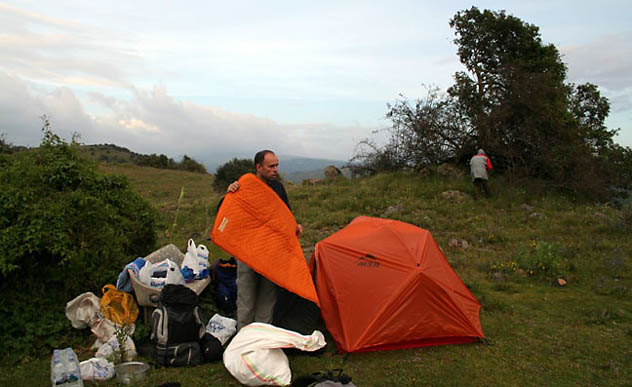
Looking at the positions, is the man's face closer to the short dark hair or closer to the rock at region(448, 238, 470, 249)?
the short dark hair

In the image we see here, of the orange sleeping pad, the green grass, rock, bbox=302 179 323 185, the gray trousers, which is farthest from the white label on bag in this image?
rock, bbox=302 179 323 185

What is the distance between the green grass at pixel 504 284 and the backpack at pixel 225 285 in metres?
0.17

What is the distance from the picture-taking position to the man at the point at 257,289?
5.20m

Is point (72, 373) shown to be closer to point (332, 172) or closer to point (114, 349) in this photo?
point (114, 349)

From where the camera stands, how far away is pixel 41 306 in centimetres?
523

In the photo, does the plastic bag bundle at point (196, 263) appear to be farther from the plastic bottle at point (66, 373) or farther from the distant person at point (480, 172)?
the distant person at point (480, 172)

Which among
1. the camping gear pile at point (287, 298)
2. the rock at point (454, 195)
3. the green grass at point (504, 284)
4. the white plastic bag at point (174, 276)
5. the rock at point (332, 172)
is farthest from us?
the rock at point (332, 172)

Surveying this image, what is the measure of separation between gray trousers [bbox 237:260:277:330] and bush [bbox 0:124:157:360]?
5.82 ft

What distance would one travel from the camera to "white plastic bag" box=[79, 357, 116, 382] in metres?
4.35

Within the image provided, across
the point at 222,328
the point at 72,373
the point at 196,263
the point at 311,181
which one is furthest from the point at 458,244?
the point at 311,181

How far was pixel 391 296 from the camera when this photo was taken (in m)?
5.26

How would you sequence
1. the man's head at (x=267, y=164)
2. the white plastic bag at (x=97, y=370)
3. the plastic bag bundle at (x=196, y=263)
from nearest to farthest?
the white plastic bag at (x=97, y=370)
the man's head at (x=267, y=164)
the plastic bag bundle at (x=196, y=263)

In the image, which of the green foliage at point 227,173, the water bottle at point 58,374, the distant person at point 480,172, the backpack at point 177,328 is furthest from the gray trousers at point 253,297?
the green foliage at point 227,173

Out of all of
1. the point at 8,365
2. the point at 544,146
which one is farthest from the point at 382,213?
the point at 8,365
